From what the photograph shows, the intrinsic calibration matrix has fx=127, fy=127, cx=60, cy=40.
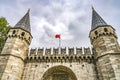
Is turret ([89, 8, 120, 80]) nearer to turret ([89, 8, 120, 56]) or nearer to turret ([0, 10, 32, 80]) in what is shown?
turret ([89, 8, 120, 56])

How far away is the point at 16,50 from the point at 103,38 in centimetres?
957

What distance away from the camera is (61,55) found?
14211 mm

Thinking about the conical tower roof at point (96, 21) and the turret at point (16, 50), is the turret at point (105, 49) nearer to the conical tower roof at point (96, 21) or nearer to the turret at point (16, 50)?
the conical tower roof at point (96, 21)

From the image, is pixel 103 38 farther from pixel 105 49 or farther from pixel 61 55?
pixel 61 55

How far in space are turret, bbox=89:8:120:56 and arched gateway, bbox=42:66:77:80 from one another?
3.78m

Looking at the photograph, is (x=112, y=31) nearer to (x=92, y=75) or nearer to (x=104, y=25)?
(x=104, y=25)

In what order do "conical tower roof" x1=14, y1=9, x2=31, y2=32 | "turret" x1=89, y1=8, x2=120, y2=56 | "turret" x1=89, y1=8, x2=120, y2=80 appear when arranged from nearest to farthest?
"turret" x1=89, y1=8, x2=120, y2=80 → "turret" x1=89, y1=8, x2=120, y2=56 → "conical tower roof" x1=14, y1=9, x2=31, y2=32

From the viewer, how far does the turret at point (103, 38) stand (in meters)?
13.0

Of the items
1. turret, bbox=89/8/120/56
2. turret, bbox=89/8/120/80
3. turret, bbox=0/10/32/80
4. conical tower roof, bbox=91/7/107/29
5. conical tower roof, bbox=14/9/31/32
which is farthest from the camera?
conical tower roof, bbox=14/9/31/32

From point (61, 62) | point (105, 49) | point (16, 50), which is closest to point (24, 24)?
point (16, 50)

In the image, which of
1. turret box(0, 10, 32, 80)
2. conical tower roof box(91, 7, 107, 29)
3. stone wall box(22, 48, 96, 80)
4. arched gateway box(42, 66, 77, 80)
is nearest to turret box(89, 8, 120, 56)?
conical tower roof box(91, 7, 107, 29)

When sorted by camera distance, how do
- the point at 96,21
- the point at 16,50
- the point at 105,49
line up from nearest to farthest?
the point at 105,49, the point at 16,50, the point at 96,21

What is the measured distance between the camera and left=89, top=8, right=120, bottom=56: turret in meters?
13.0

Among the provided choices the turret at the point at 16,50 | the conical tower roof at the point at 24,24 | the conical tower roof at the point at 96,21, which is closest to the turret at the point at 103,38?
the conical tower roof at the point at 96,21
